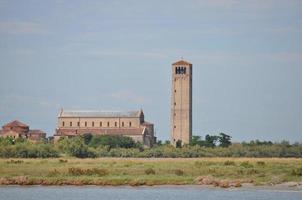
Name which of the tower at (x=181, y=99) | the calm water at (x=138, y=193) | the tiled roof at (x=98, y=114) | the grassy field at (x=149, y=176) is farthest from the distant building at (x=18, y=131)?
the calm water at (x=138, y=193)

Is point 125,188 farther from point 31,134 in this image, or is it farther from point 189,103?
point 31,134

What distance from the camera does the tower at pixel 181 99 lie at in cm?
14625

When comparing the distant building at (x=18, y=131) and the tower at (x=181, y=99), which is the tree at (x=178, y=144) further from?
the distant building at (x=18, y=131)

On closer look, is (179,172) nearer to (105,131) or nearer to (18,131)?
(105,131)

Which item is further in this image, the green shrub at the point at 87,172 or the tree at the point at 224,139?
the tree at the point at 224,139

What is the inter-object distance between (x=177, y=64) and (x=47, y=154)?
184ft

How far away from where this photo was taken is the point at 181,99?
148 m

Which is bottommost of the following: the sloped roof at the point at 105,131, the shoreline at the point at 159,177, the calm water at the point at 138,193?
the calm water at the point at 138,193

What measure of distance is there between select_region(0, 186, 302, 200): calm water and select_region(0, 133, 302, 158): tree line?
43.9m

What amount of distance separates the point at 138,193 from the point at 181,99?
99.2 meters

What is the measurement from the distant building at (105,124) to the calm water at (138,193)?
94.6m

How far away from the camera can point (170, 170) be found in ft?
206

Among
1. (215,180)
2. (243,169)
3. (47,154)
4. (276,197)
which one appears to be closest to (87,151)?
(47,154)

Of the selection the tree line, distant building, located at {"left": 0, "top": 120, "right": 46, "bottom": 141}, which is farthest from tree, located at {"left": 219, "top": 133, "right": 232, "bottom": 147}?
distant building, located at {"left": 0, "top": 120, "right": 46, "bottom": 141}
